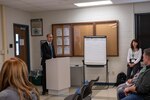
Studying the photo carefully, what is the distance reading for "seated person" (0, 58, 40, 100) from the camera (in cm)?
155

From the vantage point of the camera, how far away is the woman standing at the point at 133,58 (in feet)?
20.5

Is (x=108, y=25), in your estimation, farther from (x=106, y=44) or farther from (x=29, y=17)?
(x=29, y=17)

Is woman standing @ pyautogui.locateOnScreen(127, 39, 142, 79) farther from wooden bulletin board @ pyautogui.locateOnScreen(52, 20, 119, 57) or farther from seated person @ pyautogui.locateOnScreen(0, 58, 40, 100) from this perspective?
seated person @ pyautogui.locateOnScreen(0, 58, 40, 100)

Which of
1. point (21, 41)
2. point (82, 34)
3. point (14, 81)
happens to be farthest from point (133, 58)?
point (14, 81)

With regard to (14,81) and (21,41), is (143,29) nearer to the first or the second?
(21,41)

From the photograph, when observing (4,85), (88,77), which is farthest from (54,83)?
(4,85)

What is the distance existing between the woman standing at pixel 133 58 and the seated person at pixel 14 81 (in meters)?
5.02

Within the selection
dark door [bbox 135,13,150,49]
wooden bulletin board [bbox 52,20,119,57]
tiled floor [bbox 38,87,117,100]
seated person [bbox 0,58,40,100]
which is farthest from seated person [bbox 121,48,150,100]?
wooden bulletin board [bbox 52,20,119,57]

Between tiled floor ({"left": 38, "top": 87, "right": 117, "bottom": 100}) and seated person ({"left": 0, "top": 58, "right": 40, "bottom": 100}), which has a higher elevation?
seated person ({"left": 0, "top": 58, "right": 40, "bottom": 100})

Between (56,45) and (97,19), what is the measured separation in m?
1.66

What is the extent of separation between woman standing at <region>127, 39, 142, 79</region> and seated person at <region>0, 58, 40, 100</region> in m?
5.02

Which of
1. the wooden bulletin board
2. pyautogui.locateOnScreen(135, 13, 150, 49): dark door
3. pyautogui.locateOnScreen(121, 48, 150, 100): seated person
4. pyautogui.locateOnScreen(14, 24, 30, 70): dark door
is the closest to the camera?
pyautogui.locateOnScreen(121, 48, 150, 100): seated person

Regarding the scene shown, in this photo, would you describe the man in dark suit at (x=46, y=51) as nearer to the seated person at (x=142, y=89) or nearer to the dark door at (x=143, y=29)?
the dark door at (x=143, y=29)

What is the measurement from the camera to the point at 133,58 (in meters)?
6.32
